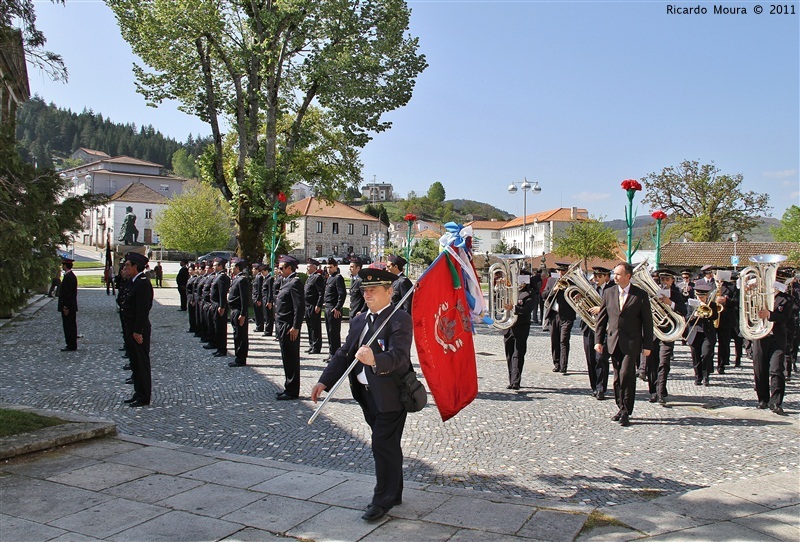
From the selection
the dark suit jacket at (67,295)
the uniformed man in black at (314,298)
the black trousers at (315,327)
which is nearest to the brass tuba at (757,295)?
the uniformed man in black at (314,298)

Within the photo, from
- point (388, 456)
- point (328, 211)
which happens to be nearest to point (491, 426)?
point (388, 456)

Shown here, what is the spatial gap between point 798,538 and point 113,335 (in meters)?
15.1

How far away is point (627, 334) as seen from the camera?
25.8ft

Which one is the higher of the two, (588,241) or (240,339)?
(588,241)

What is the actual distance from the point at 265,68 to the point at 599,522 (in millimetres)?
21026

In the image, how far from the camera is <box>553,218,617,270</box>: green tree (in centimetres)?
4746

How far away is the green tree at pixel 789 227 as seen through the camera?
65.9 m

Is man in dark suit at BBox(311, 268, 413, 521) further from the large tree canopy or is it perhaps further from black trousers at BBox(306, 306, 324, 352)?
the large tree canopy

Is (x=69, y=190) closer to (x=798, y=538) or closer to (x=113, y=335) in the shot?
(x=798, y=538)

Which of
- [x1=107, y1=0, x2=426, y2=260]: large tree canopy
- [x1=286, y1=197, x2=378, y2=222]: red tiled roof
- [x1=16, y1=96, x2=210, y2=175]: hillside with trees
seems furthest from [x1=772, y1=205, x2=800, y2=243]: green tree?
[x1=16, y1=96, x2=210, y2=175]: hillside with trees

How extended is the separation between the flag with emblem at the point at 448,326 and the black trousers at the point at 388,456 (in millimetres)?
503

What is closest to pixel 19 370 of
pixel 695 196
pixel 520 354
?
pixel 520 354

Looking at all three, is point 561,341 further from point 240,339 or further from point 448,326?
point 448,326

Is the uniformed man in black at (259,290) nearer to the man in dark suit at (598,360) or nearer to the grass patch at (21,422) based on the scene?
the man in dark suit at (598,360)
